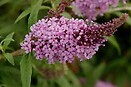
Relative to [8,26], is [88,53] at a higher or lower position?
higher

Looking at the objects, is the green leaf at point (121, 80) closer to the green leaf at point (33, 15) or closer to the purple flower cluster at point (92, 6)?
the purple flower cluster at point (92, 6)

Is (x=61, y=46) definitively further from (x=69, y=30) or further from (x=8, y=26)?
(x=8, y=26)

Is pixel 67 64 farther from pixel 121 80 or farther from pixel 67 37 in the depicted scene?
pixel 67 37

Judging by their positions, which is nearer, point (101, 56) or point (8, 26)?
point (8, 26)

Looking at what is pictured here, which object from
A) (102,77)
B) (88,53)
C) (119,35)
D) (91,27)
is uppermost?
(91,27)

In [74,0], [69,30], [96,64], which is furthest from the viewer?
[96,64]

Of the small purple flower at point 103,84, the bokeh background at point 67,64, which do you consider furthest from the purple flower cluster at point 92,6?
the small purple flower at point 103,84

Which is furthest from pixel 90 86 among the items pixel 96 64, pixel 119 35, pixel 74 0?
pixel 74 0
